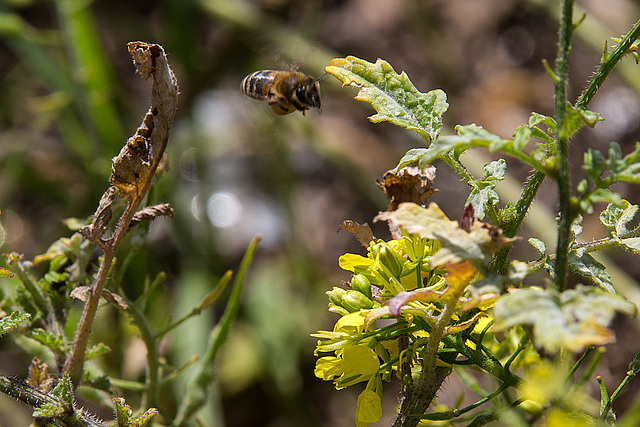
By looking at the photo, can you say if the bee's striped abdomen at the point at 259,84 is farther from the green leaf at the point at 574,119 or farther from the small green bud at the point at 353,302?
the green leaf at the point at 574,119

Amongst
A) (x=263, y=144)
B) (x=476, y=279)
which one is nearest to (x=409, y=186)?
(x=476, y=279)

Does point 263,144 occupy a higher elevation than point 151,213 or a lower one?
higher

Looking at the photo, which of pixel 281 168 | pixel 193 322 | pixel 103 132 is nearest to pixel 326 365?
pixel 193 322

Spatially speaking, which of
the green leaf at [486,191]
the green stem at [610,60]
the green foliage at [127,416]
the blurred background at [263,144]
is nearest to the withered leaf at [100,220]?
the green foliage at [127,416]

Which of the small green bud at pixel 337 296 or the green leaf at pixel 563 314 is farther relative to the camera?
the small green bud at pixel 337 296

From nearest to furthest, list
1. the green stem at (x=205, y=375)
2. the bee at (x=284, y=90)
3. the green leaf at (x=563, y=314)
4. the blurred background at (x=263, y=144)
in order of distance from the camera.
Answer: the green leaf at (x=563, y=314), the green stem at (x=205, y=375), the bee at (x=284, y=90), the blurred background at (x=263, y=144)

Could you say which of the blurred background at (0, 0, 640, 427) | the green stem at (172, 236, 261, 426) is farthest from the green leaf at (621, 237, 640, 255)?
the blurred background at (0, 0, 640, 427)

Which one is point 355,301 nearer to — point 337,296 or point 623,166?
point 337,296
